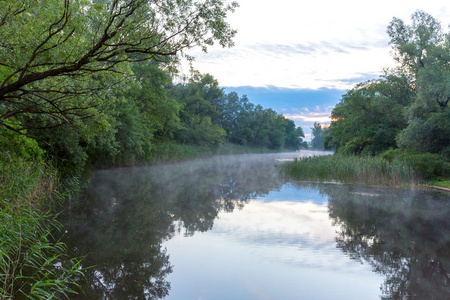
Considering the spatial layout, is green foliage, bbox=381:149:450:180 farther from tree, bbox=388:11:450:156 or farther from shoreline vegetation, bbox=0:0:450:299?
tree, bbox=388:11:450:156

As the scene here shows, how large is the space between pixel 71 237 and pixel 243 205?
7.26 meters

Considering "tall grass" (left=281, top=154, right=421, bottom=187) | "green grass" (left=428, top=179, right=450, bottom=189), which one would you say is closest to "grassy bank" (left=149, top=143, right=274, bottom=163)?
"tall grass" (left=281, top=154, right=421, bottom=187)

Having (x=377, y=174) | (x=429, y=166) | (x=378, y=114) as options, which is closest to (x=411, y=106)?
(x=429, y=166)

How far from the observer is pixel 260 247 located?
8492 millimetres

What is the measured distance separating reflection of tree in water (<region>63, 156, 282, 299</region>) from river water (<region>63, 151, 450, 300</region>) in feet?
0.10

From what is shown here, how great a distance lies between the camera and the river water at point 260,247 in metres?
6.03

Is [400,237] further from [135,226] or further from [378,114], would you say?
[378,114]

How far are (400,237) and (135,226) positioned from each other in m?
7.36

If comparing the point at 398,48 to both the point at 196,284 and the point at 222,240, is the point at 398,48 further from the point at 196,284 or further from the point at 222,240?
the point at 196,284

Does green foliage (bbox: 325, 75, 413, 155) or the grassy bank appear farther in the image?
the grassy bank

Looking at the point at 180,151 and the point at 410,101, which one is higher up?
the point at 410,101

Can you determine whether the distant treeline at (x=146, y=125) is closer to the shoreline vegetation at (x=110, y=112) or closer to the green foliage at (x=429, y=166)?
the shoreline vegetation at (x=110, y=112)

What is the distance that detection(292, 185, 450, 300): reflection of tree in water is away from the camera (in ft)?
20.8

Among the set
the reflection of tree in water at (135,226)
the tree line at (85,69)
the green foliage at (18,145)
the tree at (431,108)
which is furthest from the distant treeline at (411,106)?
the green foliage at (18,145)
